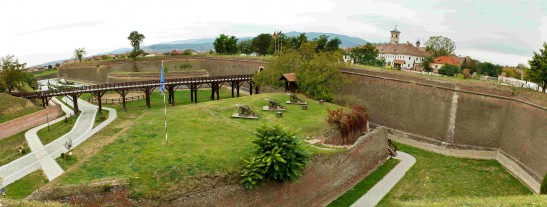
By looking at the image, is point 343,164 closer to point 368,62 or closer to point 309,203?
point 309,203

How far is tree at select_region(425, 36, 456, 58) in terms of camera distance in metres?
81.8

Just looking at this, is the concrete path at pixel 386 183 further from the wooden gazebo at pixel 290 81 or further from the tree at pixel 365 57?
the tree at pixel 365 57

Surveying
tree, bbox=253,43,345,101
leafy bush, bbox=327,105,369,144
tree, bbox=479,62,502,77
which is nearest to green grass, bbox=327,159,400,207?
leafy bush, bbox=327,105,369,144

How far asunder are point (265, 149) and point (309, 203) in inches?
173

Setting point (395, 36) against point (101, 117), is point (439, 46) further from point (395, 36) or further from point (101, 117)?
point (101, 117)

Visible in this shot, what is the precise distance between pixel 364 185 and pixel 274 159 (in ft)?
28.9

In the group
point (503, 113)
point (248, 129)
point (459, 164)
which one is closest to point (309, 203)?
point (248, 129)

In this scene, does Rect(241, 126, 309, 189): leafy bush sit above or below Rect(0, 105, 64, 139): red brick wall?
above

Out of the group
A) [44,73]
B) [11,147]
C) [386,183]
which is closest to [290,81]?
[386,183]

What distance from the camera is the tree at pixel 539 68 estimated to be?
75.2 feet

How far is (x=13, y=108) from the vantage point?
94.5 feet

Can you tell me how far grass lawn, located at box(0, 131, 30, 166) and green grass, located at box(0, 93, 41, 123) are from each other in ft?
5.83

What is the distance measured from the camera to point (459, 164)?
2478 centimetres

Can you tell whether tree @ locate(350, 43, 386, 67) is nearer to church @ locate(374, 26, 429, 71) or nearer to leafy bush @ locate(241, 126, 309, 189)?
church @ locate(374, 26, 429, 71)
